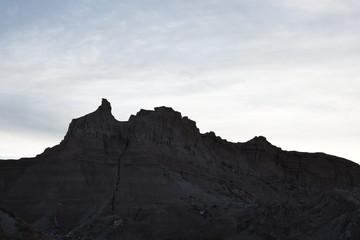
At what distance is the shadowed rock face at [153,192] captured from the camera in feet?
238

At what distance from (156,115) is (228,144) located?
23003mm

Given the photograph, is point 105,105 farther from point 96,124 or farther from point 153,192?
point 153,192

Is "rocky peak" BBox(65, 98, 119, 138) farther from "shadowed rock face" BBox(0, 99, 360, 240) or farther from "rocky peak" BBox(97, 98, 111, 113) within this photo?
"shadowed rock face" BBox(0, 99, 360, 240)

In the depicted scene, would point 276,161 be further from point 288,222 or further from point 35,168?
point 288,222

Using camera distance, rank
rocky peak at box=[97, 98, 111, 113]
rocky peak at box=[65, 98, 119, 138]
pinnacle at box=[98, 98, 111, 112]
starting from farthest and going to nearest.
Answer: pinnacle at box=[98, 98, 111, 112]
rocky peak at box=[97, 98, 111, 113]
rocky peak at box=[65, 98, 119, 138]

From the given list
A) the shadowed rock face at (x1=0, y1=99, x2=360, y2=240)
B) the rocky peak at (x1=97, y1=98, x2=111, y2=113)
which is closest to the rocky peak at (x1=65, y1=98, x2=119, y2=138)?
the rocky peak at (x1=97, y1=98, x2=111, y2=113)

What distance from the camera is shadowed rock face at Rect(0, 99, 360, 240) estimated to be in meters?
72.4

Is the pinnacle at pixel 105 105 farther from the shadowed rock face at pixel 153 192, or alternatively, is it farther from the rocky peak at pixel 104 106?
the shadowed rock face at pixel 153 192

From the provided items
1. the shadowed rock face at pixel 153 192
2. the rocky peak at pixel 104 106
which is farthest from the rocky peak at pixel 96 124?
the shadowed rock face at pixel 153 192

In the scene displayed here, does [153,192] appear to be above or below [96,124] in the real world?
below

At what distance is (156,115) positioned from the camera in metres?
106

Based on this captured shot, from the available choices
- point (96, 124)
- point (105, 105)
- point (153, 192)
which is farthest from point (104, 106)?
point (153, 192)

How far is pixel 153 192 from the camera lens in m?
91.6

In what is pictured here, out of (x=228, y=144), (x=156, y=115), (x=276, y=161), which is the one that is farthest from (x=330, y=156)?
(x=156, y=115)
